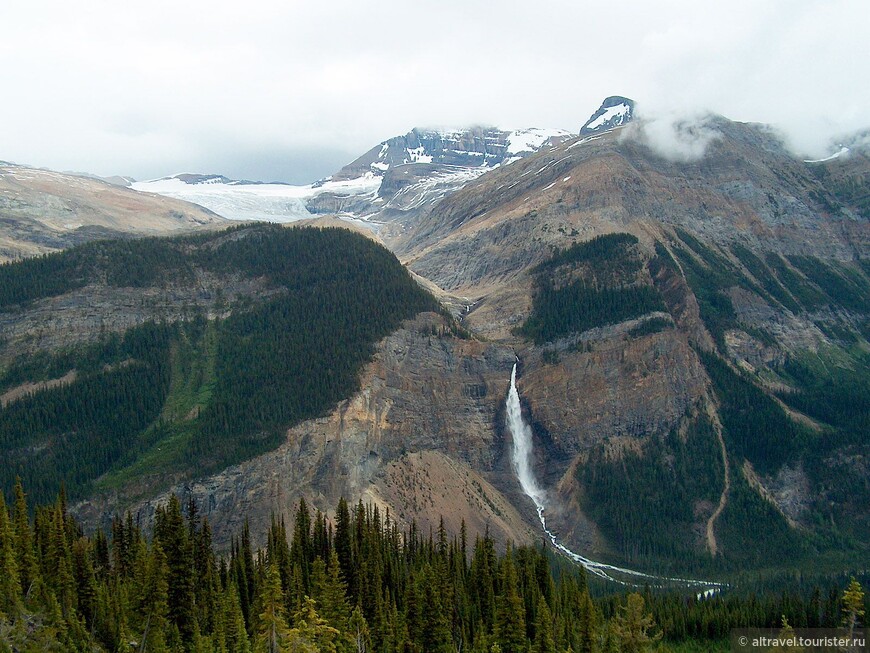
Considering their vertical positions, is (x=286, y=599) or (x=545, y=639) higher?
(x=545, y=639)

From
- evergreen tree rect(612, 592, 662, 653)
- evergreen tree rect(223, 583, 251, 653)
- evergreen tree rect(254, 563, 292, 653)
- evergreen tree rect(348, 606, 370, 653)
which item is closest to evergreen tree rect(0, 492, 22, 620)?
evergreen tree rect(223, 583, 251, 653)

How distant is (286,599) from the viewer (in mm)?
99875

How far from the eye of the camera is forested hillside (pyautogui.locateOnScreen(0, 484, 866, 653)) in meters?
81.8

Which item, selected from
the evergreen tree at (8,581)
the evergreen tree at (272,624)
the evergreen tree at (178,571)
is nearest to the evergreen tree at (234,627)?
the evergreen tree at (178,571)

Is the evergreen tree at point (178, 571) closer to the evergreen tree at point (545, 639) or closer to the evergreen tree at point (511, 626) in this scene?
the evergreen tree at point (511, 626)

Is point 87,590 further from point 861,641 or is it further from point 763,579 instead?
point 763,579

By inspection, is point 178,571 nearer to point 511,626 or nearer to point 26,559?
point 26,559

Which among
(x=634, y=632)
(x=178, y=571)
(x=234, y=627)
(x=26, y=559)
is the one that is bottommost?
(x=234, y=627)

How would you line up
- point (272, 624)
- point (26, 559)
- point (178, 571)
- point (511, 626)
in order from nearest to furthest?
1. point (272, 624)
2. point (26, 559)
3. point (178, 571)
4. point (511, 626)

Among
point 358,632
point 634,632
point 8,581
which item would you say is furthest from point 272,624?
point 634,632

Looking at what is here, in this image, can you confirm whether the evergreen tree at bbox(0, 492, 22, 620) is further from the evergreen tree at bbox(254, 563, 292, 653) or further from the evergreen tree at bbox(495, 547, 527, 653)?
the evergreen tree at bbox(495, 547, 527, 653)

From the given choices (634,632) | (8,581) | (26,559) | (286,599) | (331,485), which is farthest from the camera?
(331,485)

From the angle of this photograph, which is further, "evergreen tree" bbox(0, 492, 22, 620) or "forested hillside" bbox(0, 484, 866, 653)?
"forested hillside" bbox(0, 484, 866, 653)

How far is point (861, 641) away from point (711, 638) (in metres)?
44.1
